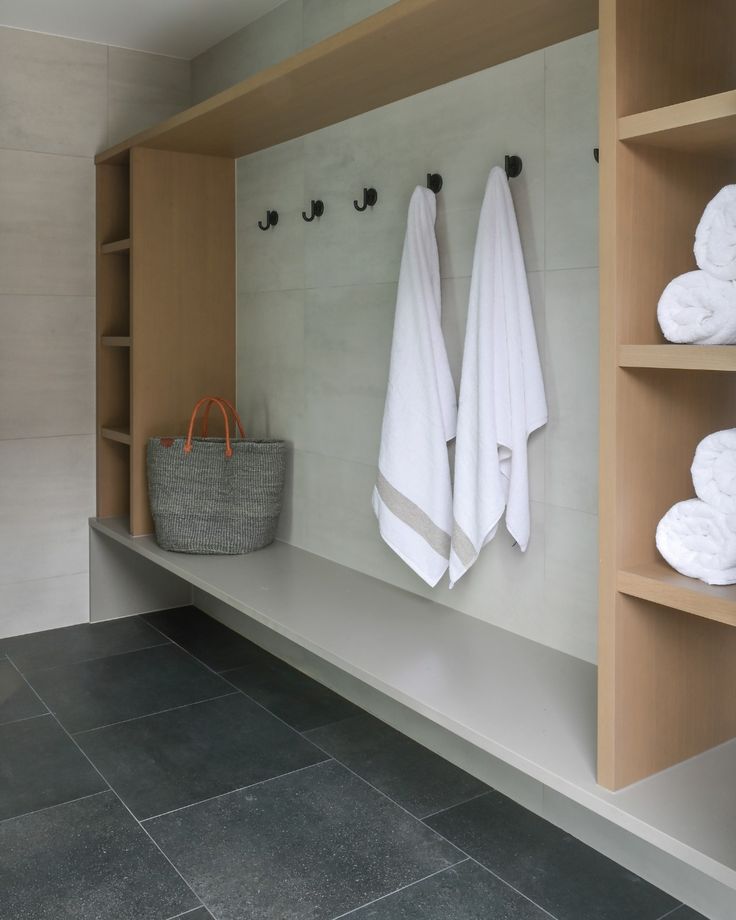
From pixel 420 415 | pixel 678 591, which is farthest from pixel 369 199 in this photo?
pixel 678 591

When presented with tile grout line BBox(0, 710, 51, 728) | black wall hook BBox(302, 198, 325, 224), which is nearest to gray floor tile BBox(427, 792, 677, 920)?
tile grout line BBox(0, 710, 51, 728)

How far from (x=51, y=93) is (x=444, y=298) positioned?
6.01 ft

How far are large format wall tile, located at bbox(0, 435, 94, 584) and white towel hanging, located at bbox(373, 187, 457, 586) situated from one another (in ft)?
5.28

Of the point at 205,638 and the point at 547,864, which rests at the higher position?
the point at 205,638

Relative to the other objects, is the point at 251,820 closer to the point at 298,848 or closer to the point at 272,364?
the point at 298,848

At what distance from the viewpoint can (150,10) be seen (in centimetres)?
288

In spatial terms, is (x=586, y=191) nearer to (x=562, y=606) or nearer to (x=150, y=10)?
(x=562, y=606)

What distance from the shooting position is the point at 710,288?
1.25m

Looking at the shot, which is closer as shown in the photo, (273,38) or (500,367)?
(500,367)

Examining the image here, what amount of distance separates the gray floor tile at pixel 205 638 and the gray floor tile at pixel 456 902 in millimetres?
1314

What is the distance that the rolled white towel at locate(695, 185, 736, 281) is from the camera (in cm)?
123

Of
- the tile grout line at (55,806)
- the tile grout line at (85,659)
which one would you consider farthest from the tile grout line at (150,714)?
the tile grout line at (85,659)

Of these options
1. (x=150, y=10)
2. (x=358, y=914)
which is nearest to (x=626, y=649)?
(x=358, y=914)

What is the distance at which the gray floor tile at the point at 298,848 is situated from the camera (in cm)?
175
